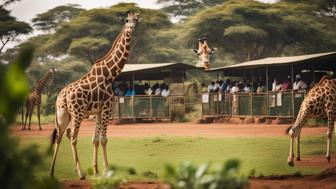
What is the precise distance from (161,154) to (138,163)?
158 centimetres

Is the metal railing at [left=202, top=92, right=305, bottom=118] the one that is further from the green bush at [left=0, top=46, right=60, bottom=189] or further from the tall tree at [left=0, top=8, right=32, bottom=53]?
the green bush at [left=0, top=46, right=60, bottom=189]

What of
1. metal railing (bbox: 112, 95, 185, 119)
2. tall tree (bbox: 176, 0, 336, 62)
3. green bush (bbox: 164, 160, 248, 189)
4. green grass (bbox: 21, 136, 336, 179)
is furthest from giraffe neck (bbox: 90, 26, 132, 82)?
tall tree (bbox: 176, 0, 336, 62)

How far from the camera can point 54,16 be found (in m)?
44.6

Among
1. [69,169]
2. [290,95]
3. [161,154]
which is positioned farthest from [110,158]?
[290,95]

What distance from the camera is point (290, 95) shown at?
63.9 ft

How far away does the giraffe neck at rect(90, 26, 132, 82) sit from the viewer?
9.39 metres

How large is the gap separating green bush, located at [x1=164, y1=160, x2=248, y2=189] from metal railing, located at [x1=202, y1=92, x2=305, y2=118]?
16.8 meters

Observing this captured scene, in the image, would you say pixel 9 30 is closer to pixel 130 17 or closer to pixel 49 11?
pixel 49 11

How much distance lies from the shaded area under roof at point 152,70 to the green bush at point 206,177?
71.1ft

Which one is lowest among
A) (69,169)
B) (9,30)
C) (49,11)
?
(69,169)

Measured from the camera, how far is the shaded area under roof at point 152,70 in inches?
976

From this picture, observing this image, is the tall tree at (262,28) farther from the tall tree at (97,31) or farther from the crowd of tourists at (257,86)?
the crowd of tourists at (257,86)

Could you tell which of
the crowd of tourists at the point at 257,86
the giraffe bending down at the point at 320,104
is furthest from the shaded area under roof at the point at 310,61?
the giraffe bending down at the point at 320,104

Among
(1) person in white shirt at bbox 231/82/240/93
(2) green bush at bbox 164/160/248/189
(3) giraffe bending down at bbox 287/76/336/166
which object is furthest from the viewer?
(1) person in white shirt at bbox 231/82/240/93
